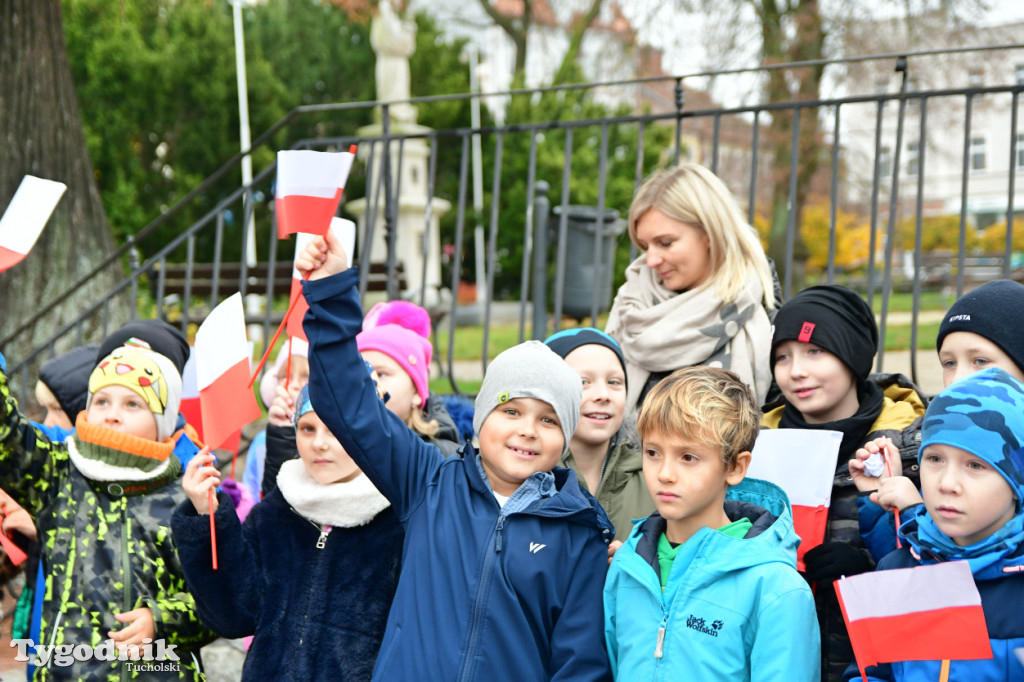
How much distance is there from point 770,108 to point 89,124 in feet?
49.4

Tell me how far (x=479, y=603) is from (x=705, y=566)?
1.61ft

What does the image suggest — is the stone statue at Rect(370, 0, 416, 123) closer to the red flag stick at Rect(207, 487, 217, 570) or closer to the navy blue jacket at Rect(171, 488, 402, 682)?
the navy blue jacket at Rect(171, 488, 402, 682)

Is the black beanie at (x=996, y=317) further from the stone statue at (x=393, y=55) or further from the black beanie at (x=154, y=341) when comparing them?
the stone statue at (x=393, y=55)

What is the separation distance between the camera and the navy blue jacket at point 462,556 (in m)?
2.00

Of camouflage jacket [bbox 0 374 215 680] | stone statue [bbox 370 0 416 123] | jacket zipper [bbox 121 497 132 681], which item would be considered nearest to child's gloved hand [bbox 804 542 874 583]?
camouflage jacket [bbox 0 374 215 680]

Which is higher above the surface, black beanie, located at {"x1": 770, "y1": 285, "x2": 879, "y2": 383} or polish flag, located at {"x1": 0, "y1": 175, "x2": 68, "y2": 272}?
polish flag, located at {"x1": 0, "y1": 175, "x2": 68, "y2": 272}

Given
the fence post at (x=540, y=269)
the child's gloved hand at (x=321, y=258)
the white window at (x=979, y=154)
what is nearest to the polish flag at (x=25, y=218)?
the child's gloved hand at (x=321, y=258)

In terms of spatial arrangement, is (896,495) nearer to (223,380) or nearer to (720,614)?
(720,614)

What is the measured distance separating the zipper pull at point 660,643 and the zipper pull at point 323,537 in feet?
2.92

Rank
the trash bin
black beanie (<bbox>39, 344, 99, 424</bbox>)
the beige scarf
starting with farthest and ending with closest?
1. the trash bin
2. black beanie (<bbox>39, 344, 99, 424</bbox>)
3. the beige scarf

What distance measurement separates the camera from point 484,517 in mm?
2150

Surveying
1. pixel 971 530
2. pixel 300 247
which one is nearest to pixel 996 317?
pixel 971 530

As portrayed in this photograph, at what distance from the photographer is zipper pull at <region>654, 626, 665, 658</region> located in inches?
76.5

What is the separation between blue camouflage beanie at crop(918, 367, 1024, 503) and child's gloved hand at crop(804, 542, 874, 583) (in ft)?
1.18
